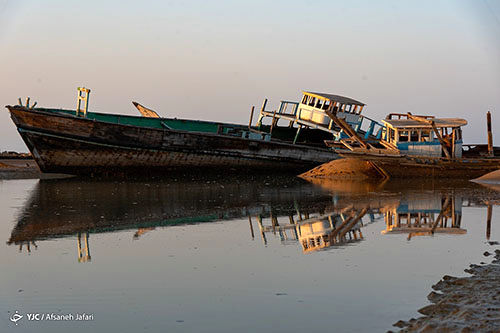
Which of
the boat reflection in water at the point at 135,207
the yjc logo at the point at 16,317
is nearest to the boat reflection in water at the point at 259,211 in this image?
the boat reflection in water at the point at 135,207

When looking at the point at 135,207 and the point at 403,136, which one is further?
the point at 403,136

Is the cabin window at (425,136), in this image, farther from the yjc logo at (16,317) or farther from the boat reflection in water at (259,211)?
the yjc logo at (16,317)

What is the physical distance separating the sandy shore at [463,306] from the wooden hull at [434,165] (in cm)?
2119

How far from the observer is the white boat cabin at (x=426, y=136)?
28.3 metres

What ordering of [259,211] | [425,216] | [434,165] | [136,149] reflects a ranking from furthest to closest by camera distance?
[136,149]
[434,165]
[259,211]
[425,216]

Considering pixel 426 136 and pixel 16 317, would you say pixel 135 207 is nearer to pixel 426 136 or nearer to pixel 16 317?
pixel 16 317

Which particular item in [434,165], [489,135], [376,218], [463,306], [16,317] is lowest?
[16,317]

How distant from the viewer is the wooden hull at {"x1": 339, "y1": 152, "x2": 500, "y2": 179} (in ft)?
91.1

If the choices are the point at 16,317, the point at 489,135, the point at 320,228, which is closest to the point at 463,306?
the point at 16,317

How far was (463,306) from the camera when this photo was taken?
220 inches

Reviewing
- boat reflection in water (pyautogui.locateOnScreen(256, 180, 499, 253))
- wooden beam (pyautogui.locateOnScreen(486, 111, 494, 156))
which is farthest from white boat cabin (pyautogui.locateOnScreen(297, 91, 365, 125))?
boat reflection in water (pyautogui.locateOnScreen(256, 180, 499, 253))

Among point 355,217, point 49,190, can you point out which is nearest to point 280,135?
point 49,190

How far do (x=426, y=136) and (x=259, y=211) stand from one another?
16.4 meters

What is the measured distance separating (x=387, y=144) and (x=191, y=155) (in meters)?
9.79
